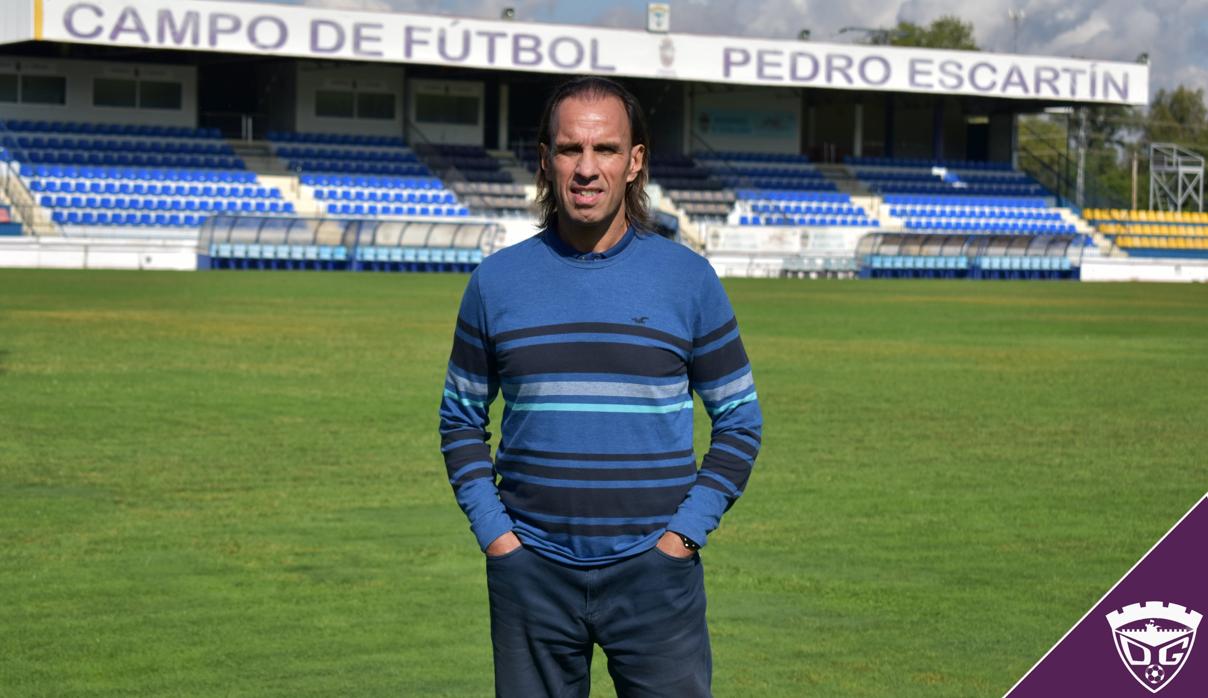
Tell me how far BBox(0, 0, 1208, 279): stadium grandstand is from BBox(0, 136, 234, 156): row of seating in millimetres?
77

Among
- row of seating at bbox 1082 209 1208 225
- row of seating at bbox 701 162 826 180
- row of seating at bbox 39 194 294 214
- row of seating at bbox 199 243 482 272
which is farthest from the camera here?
row of seating at bbox 1082 209 1208 225

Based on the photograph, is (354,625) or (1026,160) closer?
(354,625)

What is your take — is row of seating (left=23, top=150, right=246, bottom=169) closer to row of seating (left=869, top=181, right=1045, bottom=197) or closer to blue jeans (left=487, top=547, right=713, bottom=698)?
row of seating (left=869, top=181, right=1045, bottom=197)

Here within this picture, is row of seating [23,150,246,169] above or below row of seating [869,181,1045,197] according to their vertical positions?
above

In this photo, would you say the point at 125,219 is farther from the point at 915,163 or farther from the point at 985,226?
the point at 915,163

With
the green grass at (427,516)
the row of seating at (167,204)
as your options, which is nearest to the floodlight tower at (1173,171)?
the row of seating at (167,204)

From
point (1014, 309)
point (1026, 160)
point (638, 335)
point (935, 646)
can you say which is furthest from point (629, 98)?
point (1026, 160)

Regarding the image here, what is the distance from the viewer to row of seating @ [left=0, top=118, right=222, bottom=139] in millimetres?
55281

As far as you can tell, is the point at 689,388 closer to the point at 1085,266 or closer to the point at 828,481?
the point at 828,481

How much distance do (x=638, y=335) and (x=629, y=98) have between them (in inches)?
22.3

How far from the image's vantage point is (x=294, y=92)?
198 feet

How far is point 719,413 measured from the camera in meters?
3.82

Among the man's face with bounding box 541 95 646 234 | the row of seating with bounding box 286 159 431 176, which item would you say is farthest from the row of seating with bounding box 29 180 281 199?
the man's face with bounding box 541 95 646 234

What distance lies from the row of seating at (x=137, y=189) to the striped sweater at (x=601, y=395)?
49528 millimetres
